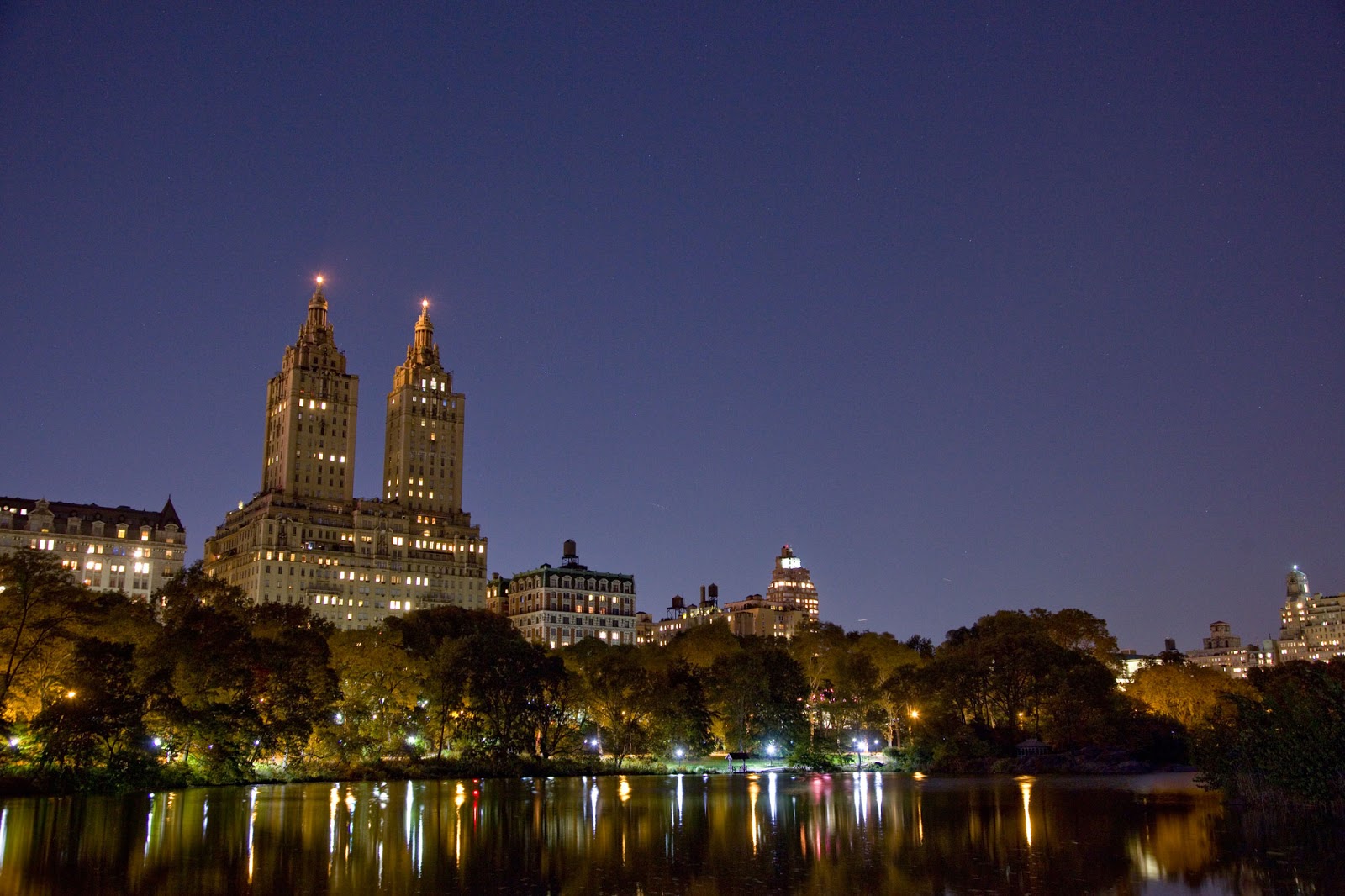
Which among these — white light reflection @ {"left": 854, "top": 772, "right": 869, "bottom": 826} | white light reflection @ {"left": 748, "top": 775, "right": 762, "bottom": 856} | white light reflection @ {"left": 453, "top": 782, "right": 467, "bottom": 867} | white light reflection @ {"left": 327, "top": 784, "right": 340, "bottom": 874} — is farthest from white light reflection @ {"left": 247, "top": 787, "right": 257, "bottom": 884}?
white light reflection @ {"left": 854, "top": 772, "right": 869, "bottom": 826}

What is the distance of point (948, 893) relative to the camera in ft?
105

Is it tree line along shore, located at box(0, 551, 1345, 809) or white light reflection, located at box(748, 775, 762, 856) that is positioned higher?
tree line along shore, located at box(0, 551, 1345, 809)

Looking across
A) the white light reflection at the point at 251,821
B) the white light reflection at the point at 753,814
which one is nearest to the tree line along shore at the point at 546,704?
the white light reflection at the point at 251,821

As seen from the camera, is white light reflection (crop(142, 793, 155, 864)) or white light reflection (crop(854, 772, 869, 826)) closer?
white light reflection (crop(142, 793, 155, 864))

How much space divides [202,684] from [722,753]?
231ft

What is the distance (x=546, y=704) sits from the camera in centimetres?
10506

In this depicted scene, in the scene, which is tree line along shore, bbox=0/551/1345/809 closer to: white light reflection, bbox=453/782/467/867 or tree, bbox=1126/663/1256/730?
tree, bbox=1126/663/1256/730

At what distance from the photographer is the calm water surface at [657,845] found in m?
33.9

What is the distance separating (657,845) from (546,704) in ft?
205

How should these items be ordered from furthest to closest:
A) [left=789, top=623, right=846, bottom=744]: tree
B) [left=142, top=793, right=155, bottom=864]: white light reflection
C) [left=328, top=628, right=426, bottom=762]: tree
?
[left=789, top=623, right=846, bottom=744]: tree → [left=328, top=628, right=426, bottom=762]: tree → [left=142, top=793, right=155, bottom=864]: white light reflection

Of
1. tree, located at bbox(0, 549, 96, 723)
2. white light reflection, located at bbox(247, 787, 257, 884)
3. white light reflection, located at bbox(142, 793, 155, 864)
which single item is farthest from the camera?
tree, located at bbox(0, 549, 96, 723)

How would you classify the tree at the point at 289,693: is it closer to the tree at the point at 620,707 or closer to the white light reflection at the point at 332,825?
the white light reflection at the point at 332,825

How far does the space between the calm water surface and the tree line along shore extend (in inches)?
180

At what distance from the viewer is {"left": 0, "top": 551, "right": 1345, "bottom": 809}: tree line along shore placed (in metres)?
67.3
